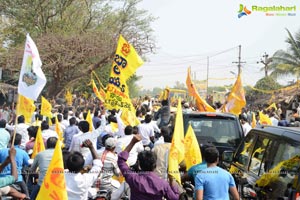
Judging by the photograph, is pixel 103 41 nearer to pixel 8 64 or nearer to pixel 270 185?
pixel 8 64

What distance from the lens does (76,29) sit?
1057 inches

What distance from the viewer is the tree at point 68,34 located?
74.6 ft

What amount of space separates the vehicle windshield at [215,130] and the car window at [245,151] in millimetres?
2148

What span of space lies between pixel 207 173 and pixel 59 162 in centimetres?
157

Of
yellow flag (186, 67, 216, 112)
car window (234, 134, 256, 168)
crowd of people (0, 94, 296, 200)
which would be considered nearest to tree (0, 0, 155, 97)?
yellow flag (186, 67, 216, 112)

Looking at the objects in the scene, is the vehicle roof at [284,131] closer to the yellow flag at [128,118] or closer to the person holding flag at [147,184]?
the person holding flag at [147,184]

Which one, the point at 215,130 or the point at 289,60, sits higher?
the point at 289,60

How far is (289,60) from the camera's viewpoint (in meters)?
32.1

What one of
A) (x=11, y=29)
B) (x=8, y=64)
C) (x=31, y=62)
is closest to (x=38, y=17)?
(x=11, y=29)

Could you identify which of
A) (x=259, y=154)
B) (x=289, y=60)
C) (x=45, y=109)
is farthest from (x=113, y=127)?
(x=289, y=60)

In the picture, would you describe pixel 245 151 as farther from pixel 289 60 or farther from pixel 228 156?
pixel 289 60

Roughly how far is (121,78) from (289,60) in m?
24.8

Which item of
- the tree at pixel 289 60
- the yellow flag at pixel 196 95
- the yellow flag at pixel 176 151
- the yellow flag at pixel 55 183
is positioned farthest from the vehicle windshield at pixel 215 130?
the tree at pixel 289 60

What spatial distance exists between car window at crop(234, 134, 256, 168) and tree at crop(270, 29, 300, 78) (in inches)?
1005
